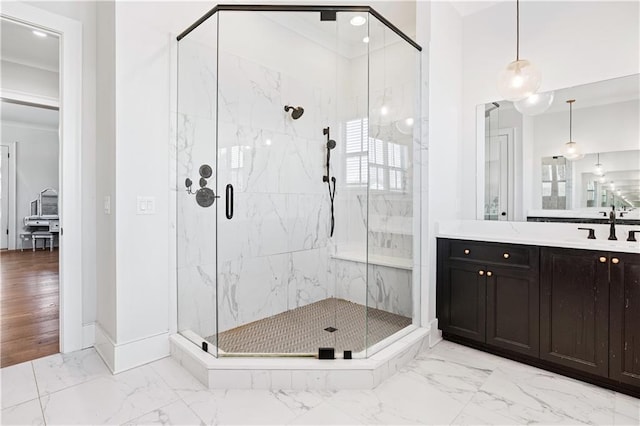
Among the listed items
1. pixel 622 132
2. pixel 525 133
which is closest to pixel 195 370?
pixel 525 133

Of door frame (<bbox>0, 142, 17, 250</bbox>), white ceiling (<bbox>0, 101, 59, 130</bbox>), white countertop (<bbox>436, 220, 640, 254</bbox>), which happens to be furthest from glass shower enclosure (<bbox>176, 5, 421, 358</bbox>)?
door frame (<bbox>0, 142, 17, 250</bbox>)

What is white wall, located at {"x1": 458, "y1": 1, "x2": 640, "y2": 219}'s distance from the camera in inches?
91.7

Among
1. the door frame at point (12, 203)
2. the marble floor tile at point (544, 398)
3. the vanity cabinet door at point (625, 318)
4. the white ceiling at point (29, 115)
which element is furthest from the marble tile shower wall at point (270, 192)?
the door frame at point (12, 203)

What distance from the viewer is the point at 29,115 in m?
6.50

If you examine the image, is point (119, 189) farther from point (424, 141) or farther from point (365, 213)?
point (424, 141)

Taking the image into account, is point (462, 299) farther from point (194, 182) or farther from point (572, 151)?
point (194, 182)

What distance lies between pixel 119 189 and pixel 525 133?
10.2 ft

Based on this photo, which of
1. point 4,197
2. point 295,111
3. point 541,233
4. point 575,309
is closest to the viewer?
point 575,309

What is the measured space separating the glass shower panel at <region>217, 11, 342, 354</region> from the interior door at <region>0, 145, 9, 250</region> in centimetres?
730

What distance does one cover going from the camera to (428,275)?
264cm

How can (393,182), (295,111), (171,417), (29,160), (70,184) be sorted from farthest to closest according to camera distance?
(29,160), (295,111), (393,182), (70,184), (171,417)

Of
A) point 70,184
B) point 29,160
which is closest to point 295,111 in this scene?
point 70,184

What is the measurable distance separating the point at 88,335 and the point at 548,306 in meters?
3.25

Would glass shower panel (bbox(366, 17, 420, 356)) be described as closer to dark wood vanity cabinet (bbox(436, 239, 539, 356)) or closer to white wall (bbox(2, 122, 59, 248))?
dark wood vanity cabinet (bbox(436, 239, 539, 356))
